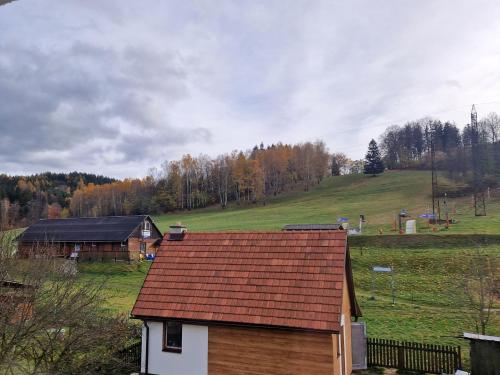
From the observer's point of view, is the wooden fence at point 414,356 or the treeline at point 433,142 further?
the treeline at point 433,142

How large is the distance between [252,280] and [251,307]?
3.40 ft

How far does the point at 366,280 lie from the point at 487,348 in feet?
52.0

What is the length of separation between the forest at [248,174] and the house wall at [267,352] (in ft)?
259

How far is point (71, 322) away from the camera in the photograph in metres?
9.71

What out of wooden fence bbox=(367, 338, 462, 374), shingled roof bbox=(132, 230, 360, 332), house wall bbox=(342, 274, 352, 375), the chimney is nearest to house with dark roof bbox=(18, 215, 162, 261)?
the chimney

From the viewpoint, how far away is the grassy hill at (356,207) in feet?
155

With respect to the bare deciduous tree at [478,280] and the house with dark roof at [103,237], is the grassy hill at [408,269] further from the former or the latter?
the house with dark roof at [103,237]

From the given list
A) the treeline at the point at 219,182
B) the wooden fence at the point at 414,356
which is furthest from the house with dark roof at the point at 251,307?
the treeline at the point at 219,182

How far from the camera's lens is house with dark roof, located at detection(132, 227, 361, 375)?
1104 centimetres

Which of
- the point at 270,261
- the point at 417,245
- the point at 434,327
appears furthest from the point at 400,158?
the point at 270,261

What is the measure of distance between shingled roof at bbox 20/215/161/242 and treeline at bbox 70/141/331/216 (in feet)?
159

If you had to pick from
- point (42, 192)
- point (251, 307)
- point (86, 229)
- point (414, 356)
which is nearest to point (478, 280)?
point (414, 356)

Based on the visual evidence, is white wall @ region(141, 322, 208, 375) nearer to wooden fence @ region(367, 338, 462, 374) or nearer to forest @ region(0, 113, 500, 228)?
wooden fence @ region(367, 338, 462, 374)

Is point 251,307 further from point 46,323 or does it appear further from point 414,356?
point 414,356
